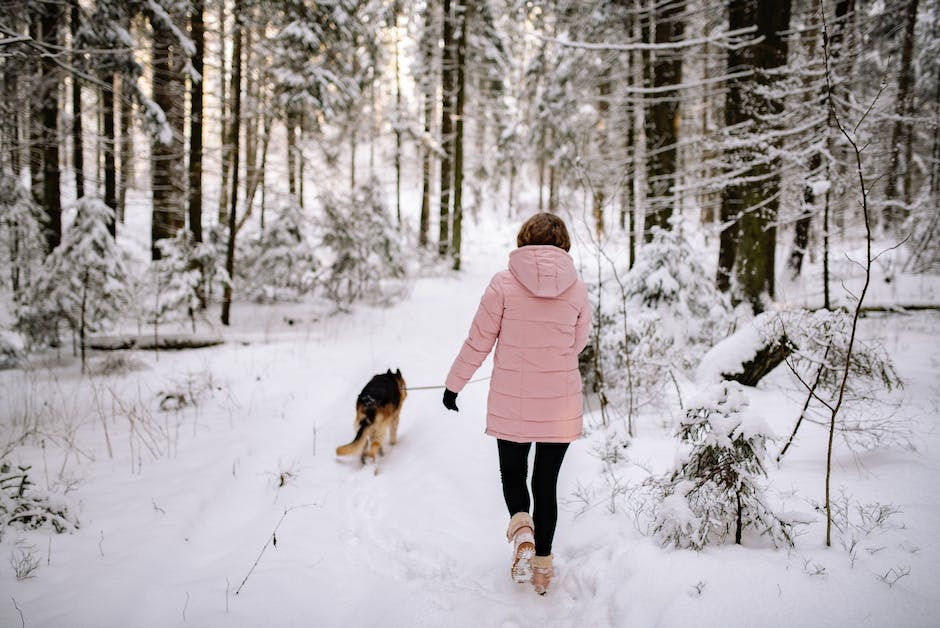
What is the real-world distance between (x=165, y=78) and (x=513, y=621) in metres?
12.6

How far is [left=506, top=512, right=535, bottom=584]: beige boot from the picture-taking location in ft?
8.36

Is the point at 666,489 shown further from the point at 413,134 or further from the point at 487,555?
the point at 413,134

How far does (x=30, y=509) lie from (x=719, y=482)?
4752mm

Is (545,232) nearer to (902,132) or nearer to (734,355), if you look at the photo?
(734,355)

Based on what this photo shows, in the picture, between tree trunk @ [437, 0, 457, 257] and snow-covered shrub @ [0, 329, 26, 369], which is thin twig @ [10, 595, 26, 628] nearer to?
snow-covered shrub @ [0, 329, 26, 369]

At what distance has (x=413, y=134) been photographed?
15.7m

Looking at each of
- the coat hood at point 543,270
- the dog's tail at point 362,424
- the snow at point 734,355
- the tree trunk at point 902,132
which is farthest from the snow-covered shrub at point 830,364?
the dog's tail at point 362,424

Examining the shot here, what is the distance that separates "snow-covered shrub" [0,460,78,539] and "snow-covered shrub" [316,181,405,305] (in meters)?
7.80

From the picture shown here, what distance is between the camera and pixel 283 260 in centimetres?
1179

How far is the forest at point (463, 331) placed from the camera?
2.52m

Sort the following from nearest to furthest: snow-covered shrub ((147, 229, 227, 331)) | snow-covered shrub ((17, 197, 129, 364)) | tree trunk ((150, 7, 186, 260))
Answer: snow-covered shrub ((17, 197, 129, 364)) → tree trunk ((150, 7, 186, 260)) → snow-covered shrub ((147, 229, 227, 331))

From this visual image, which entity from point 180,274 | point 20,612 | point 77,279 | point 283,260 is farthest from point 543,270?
point 283,260

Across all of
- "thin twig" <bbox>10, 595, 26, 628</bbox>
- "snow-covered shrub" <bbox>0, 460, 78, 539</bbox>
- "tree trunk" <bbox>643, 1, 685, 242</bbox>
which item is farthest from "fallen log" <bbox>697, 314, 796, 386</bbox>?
"snow-covered shrub" <bbox>0, 460, 78, 539</bbox>

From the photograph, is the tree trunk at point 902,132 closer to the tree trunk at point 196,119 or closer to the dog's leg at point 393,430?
the dog's leg at point 393,430
